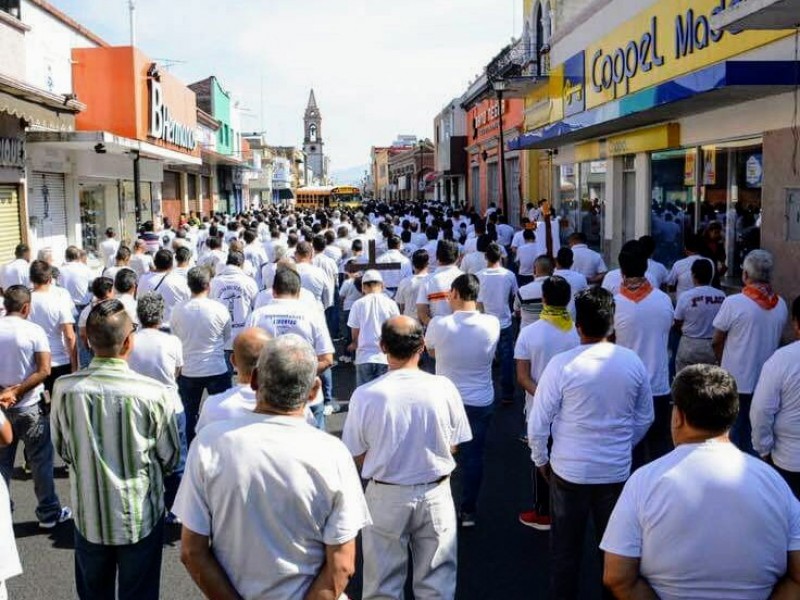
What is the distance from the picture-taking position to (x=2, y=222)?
14.8 metres

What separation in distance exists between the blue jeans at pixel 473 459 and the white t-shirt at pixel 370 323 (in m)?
1.88

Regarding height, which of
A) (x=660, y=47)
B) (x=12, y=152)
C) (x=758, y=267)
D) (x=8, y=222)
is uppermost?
(x=660, y=47)

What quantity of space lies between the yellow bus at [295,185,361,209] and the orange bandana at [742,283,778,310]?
5208 centimetres

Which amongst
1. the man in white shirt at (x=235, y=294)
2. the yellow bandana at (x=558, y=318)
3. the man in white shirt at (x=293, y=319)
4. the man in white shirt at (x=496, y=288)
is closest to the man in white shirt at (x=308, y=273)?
the man in white shirt at (x=235, y=294)

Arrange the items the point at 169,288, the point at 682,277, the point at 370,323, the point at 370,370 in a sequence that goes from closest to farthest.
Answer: the point at 370,323 < the point at 370,370 < the point at 682,277 < the point at 169,288

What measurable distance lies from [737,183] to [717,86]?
294 cm

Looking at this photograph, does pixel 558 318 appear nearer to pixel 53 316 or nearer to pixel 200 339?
pixel 200 339

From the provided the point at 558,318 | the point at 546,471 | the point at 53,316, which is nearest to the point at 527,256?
the point at 558,318

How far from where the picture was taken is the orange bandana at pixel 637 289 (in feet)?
20.4

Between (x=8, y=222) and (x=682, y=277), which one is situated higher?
(x=8, y=222)

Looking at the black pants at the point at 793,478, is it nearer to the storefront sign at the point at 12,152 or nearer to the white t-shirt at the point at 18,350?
the white t-shirt at the point at 18,350

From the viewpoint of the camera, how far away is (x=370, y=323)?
7.85 m

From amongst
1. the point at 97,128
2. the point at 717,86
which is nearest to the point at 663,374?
the point at 717,86

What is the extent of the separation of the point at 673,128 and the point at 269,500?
12.1m
